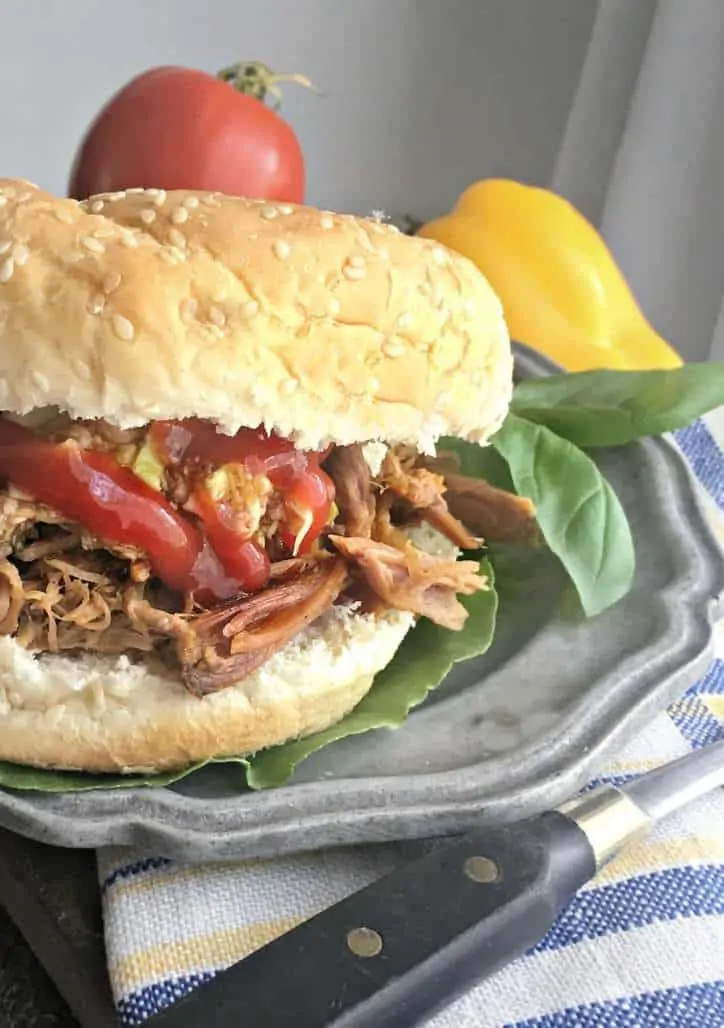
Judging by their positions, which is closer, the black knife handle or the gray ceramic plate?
the black knife handle

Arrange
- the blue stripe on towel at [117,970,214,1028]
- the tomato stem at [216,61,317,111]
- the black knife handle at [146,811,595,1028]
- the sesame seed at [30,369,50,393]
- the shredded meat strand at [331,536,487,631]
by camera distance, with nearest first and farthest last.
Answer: the black knife handle at [146,811,595,1028]
the blue stripe on towel at [117,970,214,1028]
the sesame seed at [30,369,50,393]
the shredded meat strand at [331,536,487,631]
the tomato stem at [216,61,317,111]

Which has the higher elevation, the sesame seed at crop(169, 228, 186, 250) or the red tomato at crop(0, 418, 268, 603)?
the sesame seed at crop(169, 228, 186, 250)

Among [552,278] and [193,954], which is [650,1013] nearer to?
[193,954]

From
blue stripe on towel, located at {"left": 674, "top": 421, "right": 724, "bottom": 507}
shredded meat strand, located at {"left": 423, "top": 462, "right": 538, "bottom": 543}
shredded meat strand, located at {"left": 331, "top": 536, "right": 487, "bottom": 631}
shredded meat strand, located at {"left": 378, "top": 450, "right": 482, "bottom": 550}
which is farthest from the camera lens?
blue stripe on towel, located at {"left": 674, "top": 421, "right": 724, "bottom": 507}

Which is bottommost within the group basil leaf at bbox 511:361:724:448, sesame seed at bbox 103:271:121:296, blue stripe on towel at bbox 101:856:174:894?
blue stripe on towel at bbox 101:856:174:894

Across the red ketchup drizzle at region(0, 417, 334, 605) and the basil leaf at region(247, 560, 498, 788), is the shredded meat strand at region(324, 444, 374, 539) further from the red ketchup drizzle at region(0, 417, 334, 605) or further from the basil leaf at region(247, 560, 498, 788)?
the basil leaf at region(247, 560, 498, 788)

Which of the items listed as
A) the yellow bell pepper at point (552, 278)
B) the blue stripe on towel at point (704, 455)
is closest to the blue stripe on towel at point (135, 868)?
the blue stripe on towel at point (704, 455)

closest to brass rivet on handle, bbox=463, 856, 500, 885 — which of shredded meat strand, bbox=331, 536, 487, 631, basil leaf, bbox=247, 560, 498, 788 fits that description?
basil leaf, bbox=247, 560, 498, 788
